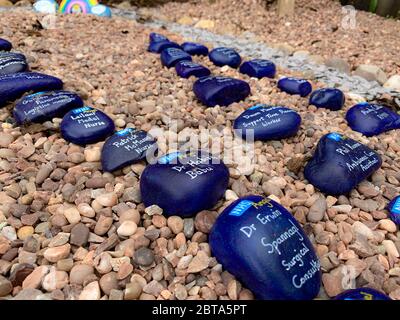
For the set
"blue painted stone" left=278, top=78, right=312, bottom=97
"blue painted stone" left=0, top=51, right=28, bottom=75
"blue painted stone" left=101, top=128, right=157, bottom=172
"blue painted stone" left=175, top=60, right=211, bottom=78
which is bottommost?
"blue painted stone" left=278, top=78, right=312, bottom=97

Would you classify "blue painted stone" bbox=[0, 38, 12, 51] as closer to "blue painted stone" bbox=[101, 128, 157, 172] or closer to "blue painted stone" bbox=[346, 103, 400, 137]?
"blue painted stone" bbox=[101, 128, 157, 172]

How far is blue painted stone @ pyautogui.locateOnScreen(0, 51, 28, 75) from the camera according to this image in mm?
2223

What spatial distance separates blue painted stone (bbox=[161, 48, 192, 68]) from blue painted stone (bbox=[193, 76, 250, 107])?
1.80 ft

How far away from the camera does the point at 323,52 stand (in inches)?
151

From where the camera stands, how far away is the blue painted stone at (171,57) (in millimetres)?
2748

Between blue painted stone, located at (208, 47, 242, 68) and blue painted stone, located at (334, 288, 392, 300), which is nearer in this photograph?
blue painted stone, located at (334, 288, 392, 300)

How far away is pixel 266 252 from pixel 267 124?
905 millimetres

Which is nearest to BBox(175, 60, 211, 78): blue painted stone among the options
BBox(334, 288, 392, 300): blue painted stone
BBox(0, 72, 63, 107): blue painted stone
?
BBox(0, 72, 63, 107): blue painted stone

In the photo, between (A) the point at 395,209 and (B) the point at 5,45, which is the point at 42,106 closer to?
(B) the point at 5,45

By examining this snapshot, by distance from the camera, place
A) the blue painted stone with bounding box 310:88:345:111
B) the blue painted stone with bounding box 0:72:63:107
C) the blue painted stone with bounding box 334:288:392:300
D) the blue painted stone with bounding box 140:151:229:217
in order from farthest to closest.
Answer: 1. the blue painted stone with bounding box 310:88:345:111
2. the blue painted stone with bounding box 0:72:63:107
3. the blue painted stone with bounding box 140:151:229:217
4. the blue painted stone with bounding box 334:288:392:300

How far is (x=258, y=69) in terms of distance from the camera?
279 centimetres

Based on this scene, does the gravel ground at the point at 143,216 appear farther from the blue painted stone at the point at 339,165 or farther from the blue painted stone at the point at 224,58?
the blue painted stone at the point at 224,58

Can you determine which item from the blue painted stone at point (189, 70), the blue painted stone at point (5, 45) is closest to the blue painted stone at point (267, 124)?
the blue painted stone at point (189, 70)
